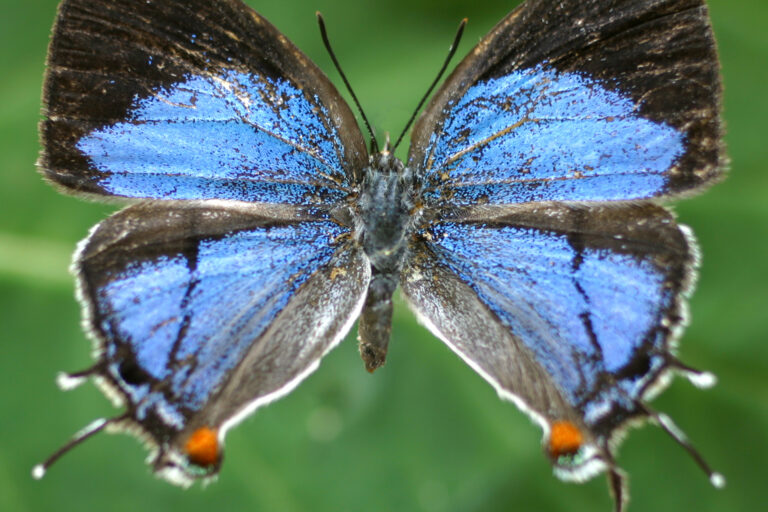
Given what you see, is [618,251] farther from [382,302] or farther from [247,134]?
[247,134]

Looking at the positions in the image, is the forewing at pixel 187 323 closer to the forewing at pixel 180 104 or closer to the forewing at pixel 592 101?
the forewing at pixel 180 104

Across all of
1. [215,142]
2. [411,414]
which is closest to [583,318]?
[411,414]

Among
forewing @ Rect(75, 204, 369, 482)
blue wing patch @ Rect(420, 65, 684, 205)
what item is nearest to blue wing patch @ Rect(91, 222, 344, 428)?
forewing @ Rect(75, 204, 369, 482)

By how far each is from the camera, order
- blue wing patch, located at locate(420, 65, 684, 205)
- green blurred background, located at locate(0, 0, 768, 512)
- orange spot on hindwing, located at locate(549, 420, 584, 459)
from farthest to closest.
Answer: green blurred background, located at locate(0, 0, 768, 512) < blue wing patch, located at locate(420, 65, 684, 205) < orange spot on hindwing, located at locate(549, 420, 584, 459)

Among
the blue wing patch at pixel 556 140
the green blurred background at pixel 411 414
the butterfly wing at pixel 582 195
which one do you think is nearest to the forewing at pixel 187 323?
the butterfly wing at pixel 582 195

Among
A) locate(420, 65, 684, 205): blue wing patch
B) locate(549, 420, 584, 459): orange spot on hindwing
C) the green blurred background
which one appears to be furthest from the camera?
the green blurred background

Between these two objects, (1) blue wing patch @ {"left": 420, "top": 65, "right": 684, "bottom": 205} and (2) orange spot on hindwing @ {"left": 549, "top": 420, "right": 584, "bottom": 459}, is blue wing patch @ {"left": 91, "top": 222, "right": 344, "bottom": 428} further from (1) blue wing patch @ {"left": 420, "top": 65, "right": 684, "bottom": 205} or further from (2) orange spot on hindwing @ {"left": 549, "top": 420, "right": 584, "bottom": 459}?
(2) orange spot on hindwing @ {"left": 549, "top": 420, "right": 584, "bottom": 459}

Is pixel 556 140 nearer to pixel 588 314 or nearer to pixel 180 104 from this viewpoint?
pixel 588 314

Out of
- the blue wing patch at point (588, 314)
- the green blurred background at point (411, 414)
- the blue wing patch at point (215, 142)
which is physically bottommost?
the green blurred background at point (411, 414)
